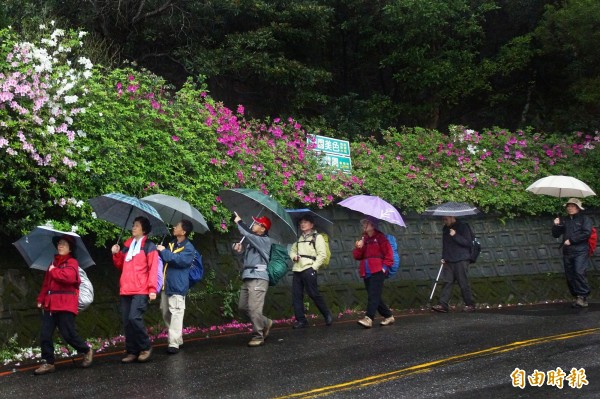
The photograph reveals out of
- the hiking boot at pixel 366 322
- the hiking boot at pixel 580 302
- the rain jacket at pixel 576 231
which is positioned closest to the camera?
the hiking boot at pixel 366 322

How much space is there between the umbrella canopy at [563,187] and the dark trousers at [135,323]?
30.5ft

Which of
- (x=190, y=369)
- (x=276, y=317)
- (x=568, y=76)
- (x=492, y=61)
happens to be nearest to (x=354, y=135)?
(x=492, y=61)

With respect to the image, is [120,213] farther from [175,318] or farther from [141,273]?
[175,318]

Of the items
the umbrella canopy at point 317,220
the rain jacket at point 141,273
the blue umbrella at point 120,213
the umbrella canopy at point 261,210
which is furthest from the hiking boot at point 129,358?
the umbrella canopy at point 317,220

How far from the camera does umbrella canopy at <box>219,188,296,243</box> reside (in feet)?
36.3

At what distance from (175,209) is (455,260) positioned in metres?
6.61

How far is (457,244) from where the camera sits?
50.3ft

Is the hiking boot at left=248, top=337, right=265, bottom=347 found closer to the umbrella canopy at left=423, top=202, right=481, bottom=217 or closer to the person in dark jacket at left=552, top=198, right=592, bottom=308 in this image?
the umbrella canopy at left=423, top=202, right=481, bottom=217

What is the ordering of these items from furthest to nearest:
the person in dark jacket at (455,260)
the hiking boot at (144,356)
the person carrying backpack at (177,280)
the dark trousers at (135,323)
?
the person in dark jacket at (455,260) → the person carrying backpack at (177,280) → the hiking boot at (144,356) → the dark trousers at (135,323)

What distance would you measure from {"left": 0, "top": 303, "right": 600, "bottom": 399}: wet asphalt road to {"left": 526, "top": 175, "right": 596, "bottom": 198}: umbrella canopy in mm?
4022

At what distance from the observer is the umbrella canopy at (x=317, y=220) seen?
42.1 ft

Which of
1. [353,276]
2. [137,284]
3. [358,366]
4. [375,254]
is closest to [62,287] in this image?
[137,284]

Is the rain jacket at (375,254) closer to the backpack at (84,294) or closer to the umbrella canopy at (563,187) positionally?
the backpack at (84,294)

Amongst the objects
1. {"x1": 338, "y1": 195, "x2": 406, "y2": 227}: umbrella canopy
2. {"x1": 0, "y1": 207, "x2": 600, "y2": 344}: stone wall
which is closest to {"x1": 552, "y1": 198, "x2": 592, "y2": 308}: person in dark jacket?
{"x1": 0, "y1": 207, "x2": 600, "y2": 344}: stone wall
